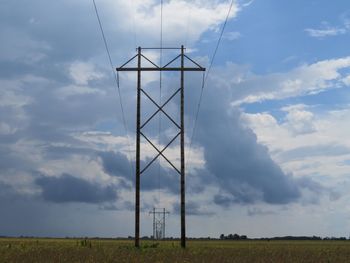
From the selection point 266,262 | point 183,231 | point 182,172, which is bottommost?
point 266,262

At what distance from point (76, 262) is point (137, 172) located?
627 inches

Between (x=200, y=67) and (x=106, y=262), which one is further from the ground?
(x=200, y=67)

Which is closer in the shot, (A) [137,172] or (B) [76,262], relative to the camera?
(B) [76,262]

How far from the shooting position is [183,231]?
129 feet

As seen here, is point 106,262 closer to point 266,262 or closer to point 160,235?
point 266,262

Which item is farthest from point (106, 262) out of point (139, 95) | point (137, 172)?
point (139, 95)

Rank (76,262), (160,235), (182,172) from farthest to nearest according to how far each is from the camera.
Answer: (160,235), (182,172), (76,262)

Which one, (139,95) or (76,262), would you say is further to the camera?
(139,95)

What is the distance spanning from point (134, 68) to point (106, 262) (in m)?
19.2

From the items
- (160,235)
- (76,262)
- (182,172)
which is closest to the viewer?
(76,262)

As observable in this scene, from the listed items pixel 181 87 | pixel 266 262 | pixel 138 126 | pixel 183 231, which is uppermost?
pixel 181 87

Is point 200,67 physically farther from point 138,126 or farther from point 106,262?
point 106,262

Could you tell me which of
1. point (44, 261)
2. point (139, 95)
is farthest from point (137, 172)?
point (44, 261)

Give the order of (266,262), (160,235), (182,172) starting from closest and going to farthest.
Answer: (266,262) < (182,172) < (160,235)
